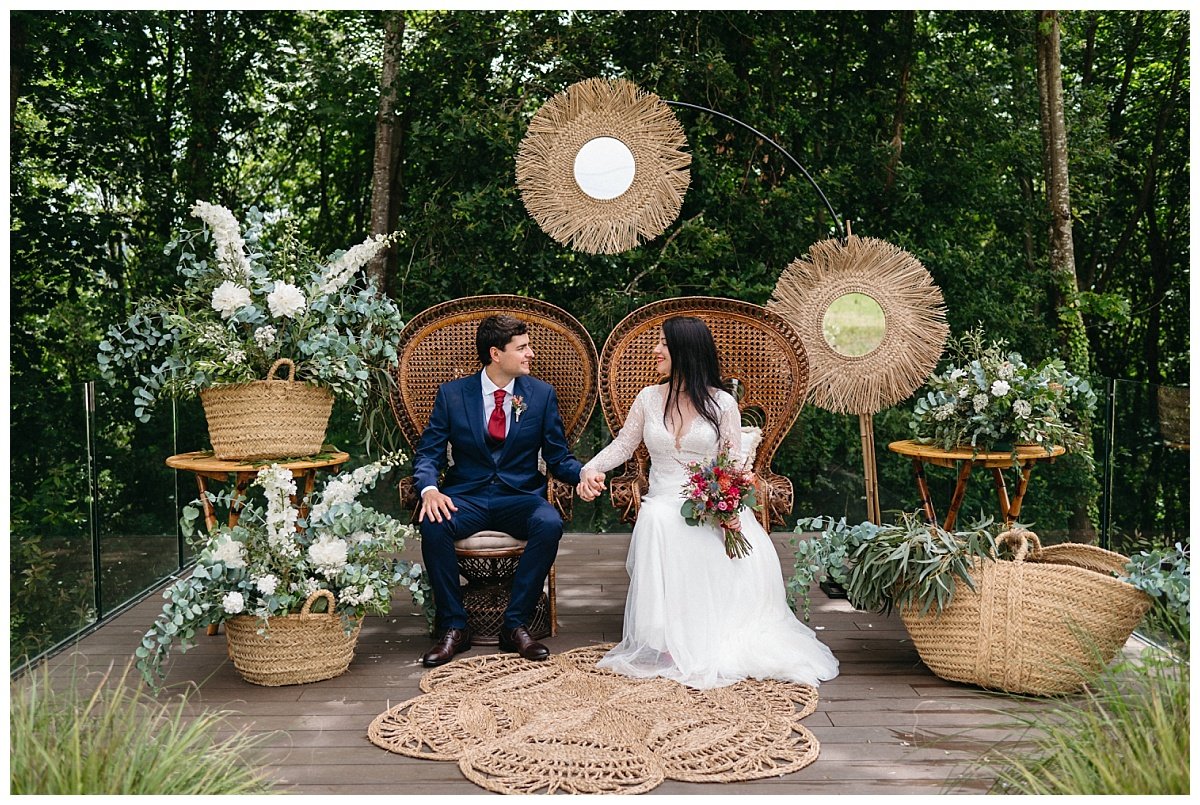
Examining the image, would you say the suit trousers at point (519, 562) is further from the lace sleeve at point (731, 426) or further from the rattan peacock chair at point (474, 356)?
the lace sleeve at point (731, 426)

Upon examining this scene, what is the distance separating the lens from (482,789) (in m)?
2.50

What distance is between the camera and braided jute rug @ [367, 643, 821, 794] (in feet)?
8.46

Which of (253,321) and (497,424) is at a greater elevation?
(253,321)

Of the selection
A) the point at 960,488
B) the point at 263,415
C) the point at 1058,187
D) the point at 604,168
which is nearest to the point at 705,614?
the point at 960,488

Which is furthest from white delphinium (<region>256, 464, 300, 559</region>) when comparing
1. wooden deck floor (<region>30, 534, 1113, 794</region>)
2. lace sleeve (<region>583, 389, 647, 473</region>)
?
lace sleeve (<region>583, 389, 647, 473</region>)

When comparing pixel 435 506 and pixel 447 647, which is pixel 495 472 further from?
pixel 447 647

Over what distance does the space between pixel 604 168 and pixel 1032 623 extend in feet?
9.54

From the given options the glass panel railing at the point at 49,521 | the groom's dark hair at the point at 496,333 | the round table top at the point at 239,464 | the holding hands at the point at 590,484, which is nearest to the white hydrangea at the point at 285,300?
the round table top at the point at 239,464

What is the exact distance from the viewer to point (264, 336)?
3.59 m

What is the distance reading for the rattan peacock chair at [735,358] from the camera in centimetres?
416

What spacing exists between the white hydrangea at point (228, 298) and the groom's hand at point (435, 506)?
99cm

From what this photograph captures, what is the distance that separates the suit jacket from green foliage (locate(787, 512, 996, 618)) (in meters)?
1.01

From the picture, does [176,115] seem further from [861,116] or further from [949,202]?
[949,202]

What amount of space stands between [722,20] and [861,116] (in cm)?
109
